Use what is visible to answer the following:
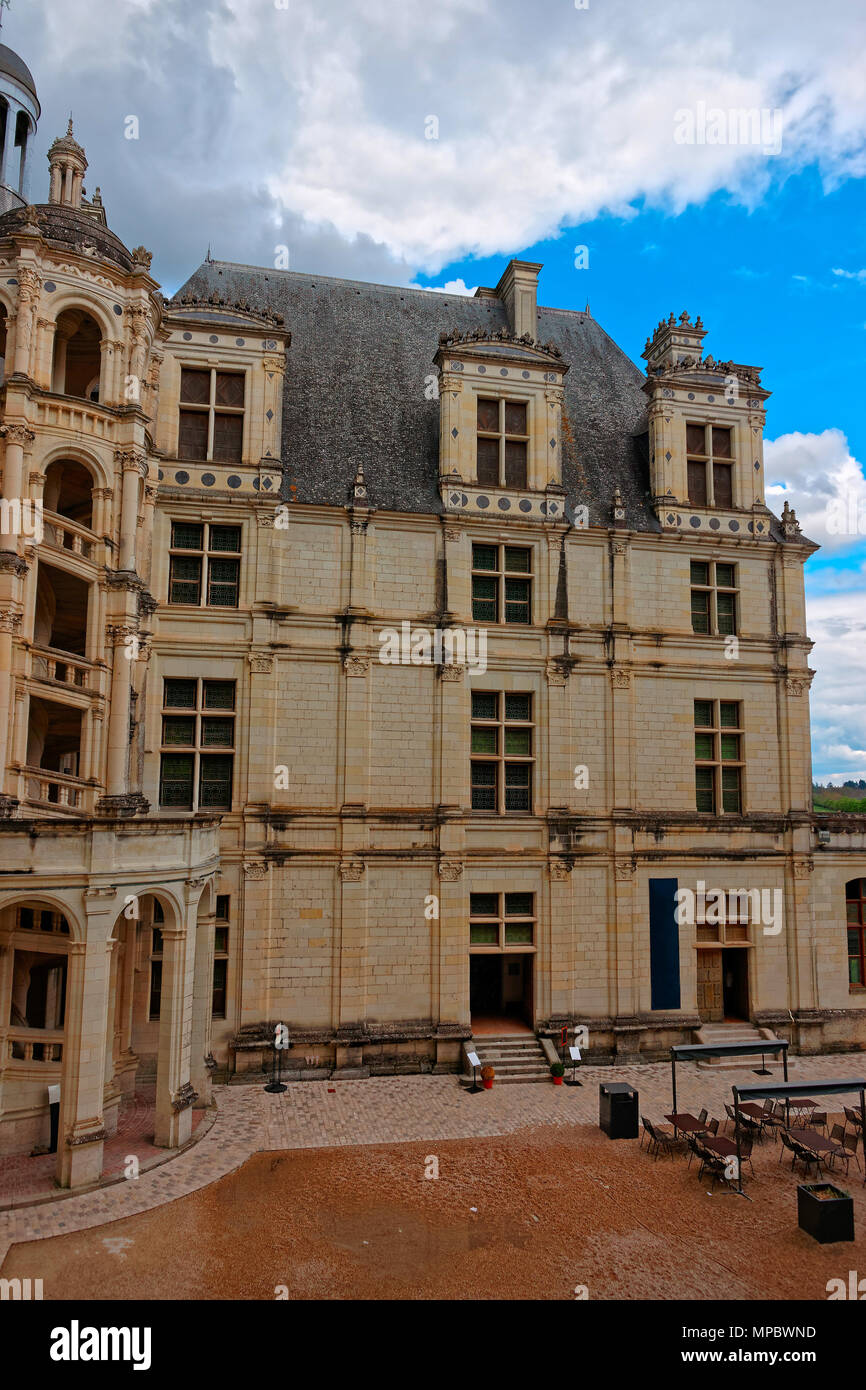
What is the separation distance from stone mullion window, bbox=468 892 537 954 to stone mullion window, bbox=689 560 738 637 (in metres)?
9.50

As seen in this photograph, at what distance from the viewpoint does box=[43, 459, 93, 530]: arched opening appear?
18.4 m

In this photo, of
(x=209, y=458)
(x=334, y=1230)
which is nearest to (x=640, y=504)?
(x=209, y=458)

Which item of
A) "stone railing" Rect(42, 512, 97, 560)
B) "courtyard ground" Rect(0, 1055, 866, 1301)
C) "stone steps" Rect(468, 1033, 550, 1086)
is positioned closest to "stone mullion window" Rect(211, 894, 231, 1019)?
"courtyard ground" Rect(0, 1055, 866, 1301)

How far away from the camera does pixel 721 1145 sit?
14.8m

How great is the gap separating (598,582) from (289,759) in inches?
390

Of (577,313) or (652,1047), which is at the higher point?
(577,313)

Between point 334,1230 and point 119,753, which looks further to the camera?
point 119,753

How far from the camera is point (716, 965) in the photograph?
2314 cm

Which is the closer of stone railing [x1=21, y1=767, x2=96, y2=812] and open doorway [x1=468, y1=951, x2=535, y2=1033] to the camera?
stone railing [x1=21, y1=767, x2=96, y2=812]

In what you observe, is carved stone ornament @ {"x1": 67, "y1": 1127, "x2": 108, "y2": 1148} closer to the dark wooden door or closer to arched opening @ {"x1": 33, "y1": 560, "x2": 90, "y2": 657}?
arched opening @ {"x1": 33, "y1": 560, "x2": 90, "y2": 657}
